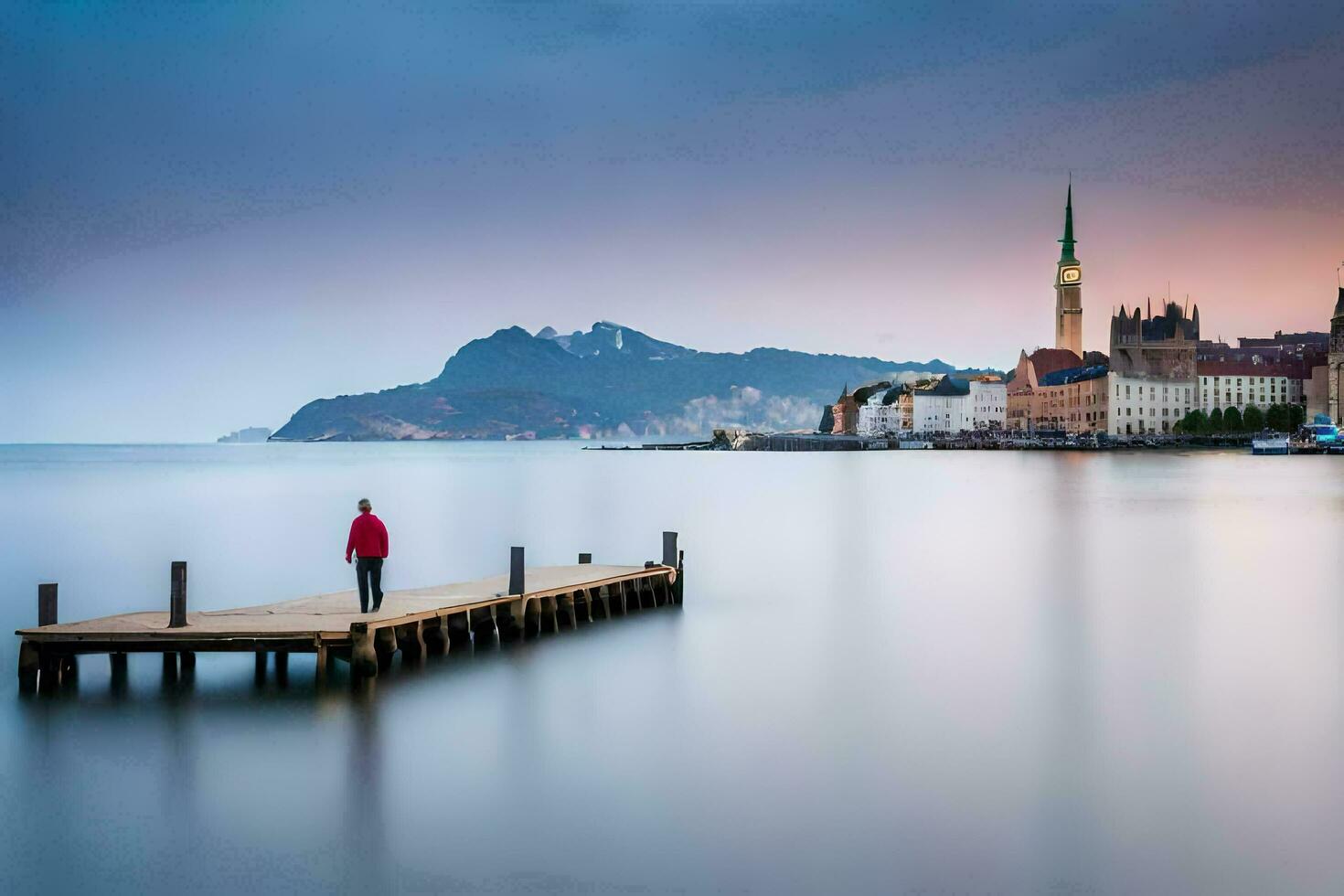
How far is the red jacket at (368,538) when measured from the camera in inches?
762

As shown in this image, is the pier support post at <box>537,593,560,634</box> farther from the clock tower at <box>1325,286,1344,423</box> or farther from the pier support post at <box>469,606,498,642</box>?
the clock tower at <box>1325,286,1344,423</box>

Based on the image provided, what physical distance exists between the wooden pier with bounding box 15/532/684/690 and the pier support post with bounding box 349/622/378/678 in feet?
0.05

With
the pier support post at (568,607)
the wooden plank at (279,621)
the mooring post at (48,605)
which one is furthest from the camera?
the pier support post at (568,607)

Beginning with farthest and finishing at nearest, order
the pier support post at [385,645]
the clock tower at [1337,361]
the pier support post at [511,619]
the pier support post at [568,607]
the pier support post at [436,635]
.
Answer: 1. the clock tower at [1337,361]
2. the pier support post at [568,607]
3. the pier support post at [511,619]
4. the pier support post at [436,635]
5. the pier support post at [385,645]

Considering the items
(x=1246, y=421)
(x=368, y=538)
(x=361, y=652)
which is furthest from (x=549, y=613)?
(x=1246, y=421)

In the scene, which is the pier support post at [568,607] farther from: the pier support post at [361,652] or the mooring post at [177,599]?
the mooring post at [177,599]

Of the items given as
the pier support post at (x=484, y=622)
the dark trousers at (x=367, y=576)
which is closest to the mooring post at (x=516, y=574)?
the pier support post at (x=484, y=622)

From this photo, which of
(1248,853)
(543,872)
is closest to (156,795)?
(543,872)

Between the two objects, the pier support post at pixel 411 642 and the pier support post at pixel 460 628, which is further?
the pier support post at pixel 460 628

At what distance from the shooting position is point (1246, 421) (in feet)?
631

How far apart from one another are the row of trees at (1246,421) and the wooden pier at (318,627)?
190 metres

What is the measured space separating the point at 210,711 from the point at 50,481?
103 meters

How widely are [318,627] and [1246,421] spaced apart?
655 feet

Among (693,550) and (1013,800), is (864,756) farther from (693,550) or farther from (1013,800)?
(693,550)
